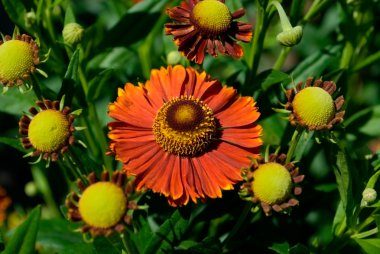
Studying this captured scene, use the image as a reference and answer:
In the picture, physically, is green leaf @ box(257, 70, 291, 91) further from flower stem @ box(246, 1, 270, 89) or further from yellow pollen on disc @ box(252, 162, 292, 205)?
yellow pollen on disc @ box(252, 162, 292, 205)

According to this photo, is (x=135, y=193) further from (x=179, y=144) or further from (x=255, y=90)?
(x=255, y=90)

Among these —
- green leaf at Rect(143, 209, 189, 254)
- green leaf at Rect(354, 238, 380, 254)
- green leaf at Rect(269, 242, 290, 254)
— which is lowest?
green leaf at Rect(269, 242, 290, 254)

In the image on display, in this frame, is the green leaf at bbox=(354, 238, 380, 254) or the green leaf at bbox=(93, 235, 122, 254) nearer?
the green leaf at bbox=(93, 235, 122, 254)

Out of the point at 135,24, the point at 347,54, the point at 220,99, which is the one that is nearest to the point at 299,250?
the point at 220,99

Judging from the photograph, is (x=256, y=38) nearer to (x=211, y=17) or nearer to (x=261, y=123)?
(x=211, y=17)

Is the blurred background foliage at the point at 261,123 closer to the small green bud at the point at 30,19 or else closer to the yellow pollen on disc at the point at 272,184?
the small green bud at the point at 30,19

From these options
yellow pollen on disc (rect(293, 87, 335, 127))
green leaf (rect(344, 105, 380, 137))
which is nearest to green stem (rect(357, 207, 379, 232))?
yellow pollen on disc (rect(293, 87, 335, 127))

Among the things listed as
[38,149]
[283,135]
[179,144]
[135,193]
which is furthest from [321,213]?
[38,149]
